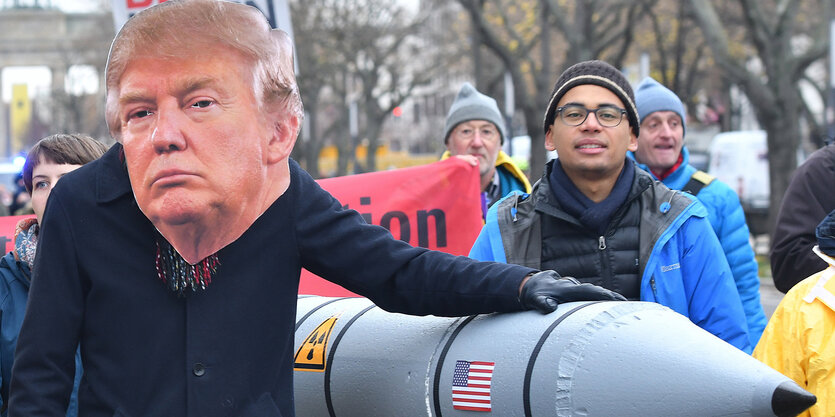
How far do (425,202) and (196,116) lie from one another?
319 centimetres

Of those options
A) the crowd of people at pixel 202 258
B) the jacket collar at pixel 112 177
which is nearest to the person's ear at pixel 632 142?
the crowd of people at pixel 202 258

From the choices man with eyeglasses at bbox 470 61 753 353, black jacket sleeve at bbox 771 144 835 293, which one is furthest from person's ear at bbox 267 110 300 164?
black jacket sleeve at bbox 771 144 835 293

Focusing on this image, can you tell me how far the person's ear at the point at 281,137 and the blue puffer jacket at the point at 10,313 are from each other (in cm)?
127

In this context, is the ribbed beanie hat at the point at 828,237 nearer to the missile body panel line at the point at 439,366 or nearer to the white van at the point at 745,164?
the missile body panel line at the point at 439,366

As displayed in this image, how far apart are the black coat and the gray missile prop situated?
0.47 m

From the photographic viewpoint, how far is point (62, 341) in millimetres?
2795

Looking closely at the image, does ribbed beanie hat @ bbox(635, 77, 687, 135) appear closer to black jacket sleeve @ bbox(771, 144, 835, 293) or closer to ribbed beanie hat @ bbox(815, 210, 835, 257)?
black jacket sleeve @ bbox(771, 144, 835, 293)

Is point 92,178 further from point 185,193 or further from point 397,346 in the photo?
point 397,346

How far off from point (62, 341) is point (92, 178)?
0.43 m

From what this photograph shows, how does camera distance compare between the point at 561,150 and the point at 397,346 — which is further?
the point at 561,150

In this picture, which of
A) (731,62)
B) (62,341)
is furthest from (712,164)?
(62,341)

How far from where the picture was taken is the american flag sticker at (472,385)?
306 cm


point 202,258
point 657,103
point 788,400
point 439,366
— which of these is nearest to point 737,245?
point 657,103

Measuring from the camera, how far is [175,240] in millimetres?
2857
